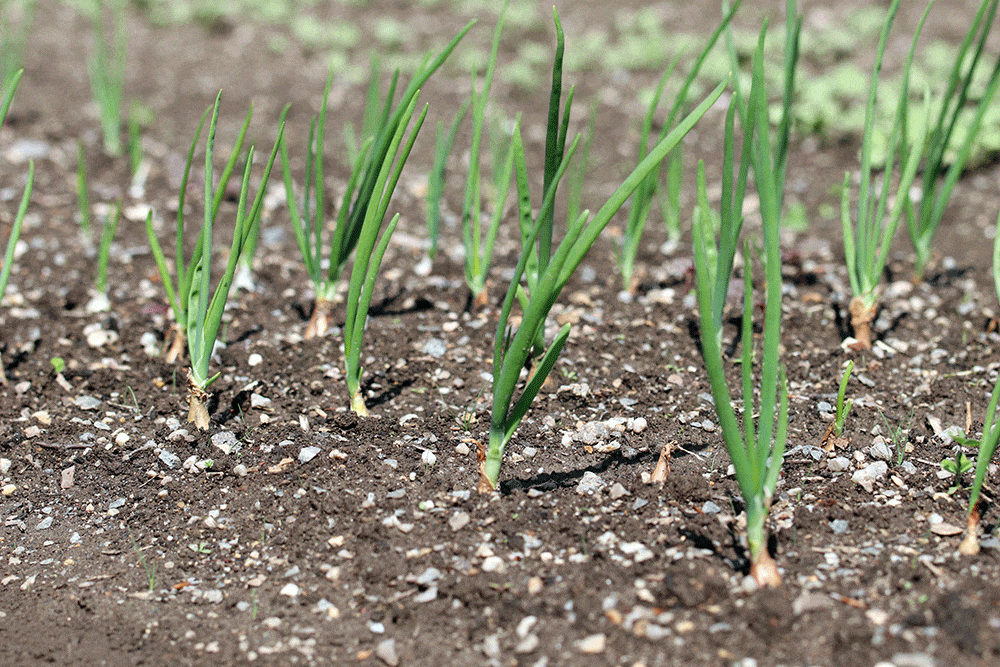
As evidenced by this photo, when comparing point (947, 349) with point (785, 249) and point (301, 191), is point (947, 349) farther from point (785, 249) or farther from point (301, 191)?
point (301, 191)

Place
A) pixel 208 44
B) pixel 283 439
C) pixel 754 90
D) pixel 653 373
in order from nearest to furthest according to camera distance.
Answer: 1. pixel 754 90
2. pixel 283 439
3. pixel 653 373
4. pixel 208 44

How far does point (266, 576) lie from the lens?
166 centimetres

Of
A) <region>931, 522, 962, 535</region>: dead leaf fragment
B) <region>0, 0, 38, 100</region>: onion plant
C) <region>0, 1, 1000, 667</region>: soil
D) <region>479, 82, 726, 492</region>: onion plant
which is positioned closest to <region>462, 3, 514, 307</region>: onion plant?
<region>0, 1, 1000, 667</region>: soil

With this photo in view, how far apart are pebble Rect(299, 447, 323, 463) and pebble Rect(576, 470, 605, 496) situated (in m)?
0.56

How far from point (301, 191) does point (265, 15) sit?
195 centimetres

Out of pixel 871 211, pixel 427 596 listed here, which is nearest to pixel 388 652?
pixel 427 596

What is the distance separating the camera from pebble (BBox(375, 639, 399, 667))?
4.80 ft

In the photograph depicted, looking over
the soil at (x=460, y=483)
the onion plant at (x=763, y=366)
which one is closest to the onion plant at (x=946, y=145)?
the soil at (x=460, y=483)

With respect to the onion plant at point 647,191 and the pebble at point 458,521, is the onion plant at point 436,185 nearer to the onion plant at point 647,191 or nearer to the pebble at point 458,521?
the onion plant at point 647,191

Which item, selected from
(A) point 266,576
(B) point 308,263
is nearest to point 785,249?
(B) point 308,263

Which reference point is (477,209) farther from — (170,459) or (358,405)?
(170,459)

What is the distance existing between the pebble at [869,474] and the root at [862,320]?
0.56 m

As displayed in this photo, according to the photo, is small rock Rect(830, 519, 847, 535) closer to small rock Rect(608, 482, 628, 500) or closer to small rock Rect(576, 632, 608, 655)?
small rock Rect(608, 482, 628, 500)

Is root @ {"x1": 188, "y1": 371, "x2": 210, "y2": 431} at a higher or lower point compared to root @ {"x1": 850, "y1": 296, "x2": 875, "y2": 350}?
lower
